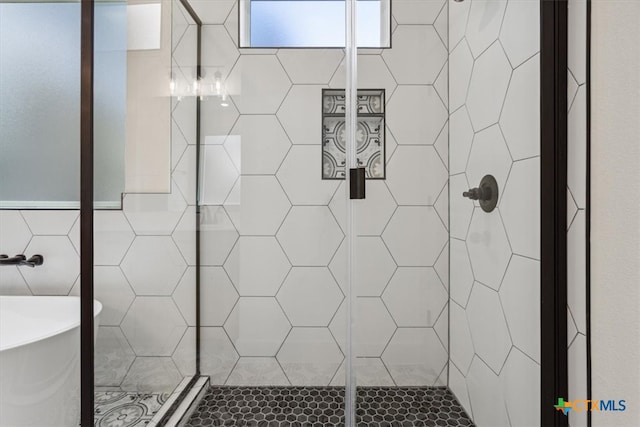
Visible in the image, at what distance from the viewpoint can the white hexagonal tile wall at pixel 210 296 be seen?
94 cm

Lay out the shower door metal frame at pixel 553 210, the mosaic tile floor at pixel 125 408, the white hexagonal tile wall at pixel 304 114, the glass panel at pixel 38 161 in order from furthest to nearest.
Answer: the glass panel at pixel 38 161 < the mosaic tile floor at pixel 125 408 < the white hexagonal tile wall at pixel 304 114 < the shower door metal frame at pixel 553 210

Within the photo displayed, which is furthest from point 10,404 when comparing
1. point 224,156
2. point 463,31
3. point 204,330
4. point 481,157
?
point 463,31

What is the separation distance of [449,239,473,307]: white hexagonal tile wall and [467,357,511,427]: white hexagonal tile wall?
0.16m

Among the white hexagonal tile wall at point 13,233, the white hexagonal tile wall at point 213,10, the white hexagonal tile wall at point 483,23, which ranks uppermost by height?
the white hexagonal tile wall at point 213,10

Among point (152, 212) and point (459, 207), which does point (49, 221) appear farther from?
point (459, 207)

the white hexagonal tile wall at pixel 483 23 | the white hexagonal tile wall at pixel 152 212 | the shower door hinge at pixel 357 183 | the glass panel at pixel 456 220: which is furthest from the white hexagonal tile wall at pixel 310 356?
the white hexagonal tile wall at pixel 483 23

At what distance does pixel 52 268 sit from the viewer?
164 centimetres

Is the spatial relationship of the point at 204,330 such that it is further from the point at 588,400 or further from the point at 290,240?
the point at 588,400

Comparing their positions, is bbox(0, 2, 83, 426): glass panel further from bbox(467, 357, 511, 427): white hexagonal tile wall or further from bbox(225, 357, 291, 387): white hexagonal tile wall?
bbox(467, 357, 511, 427): white hexagonal tile wall

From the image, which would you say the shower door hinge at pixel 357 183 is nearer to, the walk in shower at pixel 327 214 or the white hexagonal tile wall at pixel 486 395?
the walk in shower at pixel 327 214

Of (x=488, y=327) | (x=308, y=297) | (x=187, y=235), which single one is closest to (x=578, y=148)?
(x=488, y=327)

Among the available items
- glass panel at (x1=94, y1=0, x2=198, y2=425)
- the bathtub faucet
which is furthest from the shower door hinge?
the bathtub faucet

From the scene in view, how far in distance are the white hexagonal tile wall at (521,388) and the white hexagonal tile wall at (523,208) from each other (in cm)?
26

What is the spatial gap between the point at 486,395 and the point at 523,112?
689mm
